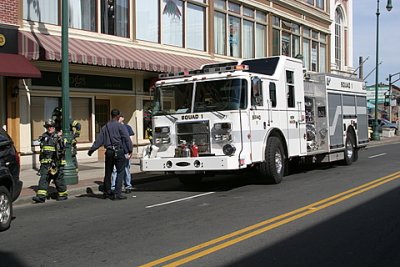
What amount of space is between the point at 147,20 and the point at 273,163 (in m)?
11.0

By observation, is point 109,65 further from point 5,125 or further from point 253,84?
point 253,84

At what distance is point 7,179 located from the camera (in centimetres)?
805

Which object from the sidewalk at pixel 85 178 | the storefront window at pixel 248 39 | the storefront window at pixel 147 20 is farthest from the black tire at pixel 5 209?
the storefront window at pixel 248 39

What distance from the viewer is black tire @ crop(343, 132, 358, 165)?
16797mm

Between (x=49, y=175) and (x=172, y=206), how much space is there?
2802mm

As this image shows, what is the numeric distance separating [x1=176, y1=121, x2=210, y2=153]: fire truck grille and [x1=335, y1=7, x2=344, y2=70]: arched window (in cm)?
3060

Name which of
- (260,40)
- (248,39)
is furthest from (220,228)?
(260,40)

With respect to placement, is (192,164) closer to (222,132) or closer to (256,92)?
(222,132)

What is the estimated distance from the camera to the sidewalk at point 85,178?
1172 centimetres

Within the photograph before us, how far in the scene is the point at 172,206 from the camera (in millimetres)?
9664

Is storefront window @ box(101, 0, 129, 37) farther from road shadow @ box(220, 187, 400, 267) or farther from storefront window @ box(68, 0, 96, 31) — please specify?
road shadow @ box(220, 187, 400, 267)

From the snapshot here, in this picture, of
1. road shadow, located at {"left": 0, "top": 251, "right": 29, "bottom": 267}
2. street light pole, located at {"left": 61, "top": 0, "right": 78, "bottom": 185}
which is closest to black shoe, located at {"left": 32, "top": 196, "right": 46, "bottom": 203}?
street light pole, located at {"left": 61, "top": 0, "right": 78, "bottom": 185}

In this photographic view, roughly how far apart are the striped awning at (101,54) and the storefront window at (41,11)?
73 centimetres

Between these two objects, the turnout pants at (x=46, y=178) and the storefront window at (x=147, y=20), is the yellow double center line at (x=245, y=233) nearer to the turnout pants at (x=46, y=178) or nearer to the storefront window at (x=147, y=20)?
the turnout pants at (x=46, y=178)
